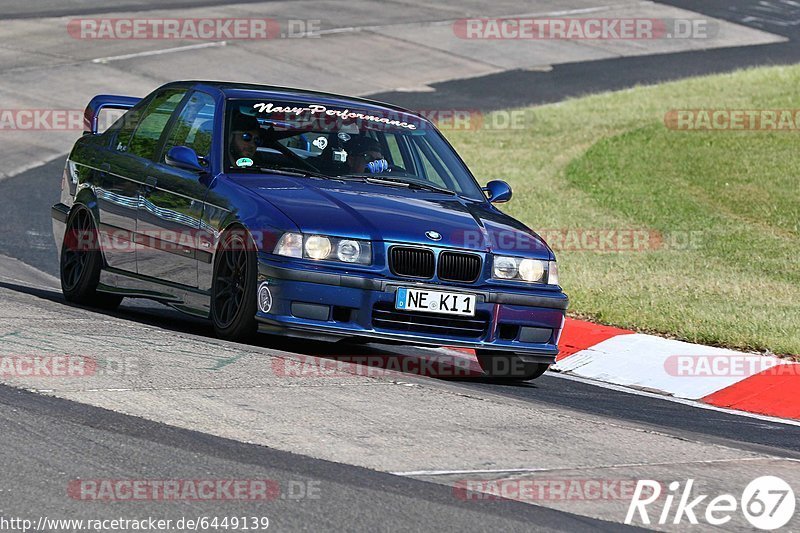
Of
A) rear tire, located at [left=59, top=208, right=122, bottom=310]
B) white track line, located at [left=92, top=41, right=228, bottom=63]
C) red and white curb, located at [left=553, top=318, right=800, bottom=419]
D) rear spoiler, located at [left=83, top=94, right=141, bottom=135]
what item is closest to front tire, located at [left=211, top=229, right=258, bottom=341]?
rear tire, located at [left=59, top=208, right=122, bottom=310]

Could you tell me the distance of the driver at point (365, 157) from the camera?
30.2 ft

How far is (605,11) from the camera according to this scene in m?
34.5

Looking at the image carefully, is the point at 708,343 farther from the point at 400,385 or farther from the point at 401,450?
the point at 401,450

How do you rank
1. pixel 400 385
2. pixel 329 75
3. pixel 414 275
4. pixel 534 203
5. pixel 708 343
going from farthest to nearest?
pixel 329 75 < pixel 534 203 < pixel 708 343 < pixel 414 275 < pixel 400 385

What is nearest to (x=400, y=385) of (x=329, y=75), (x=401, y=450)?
(x=401, y=450)

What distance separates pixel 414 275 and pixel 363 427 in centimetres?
185

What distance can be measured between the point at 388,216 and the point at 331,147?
3.49 feet

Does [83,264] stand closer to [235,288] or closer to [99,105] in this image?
[99,105]
